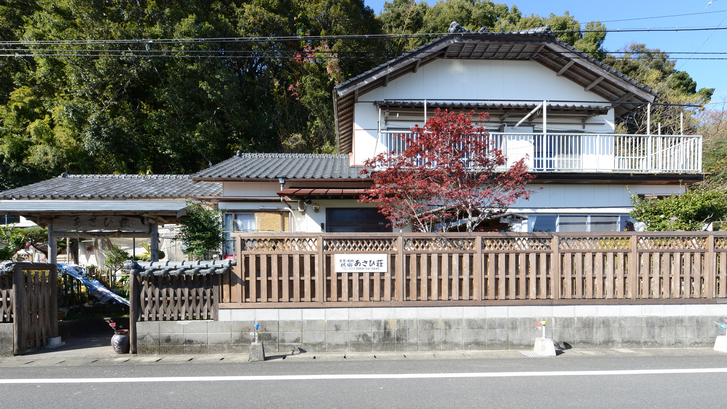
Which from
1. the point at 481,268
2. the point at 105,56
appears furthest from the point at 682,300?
the point at 105,56

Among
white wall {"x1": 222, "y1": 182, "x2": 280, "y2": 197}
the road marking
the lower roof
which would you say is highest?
white wall {"x1": 222, "y1": 182, "x2": 280, "y2": 197}

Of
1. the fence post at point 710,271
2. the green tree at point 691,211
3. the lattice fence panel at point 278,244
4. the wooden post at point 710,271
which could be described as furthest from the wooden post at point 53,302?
the green tree at point 691,211

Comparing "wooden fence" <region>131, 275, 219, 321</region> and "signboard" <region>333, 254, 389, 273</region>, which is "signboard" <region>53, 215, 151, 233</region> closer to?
"wooden fence" <region>131, 275, 219, 321</region>

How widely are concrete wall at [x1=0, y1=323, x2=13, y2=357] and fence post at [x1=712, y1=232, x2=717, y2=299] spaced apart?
1387cm

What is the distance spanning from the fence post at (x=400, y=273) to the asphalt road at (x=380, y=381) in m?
1.15

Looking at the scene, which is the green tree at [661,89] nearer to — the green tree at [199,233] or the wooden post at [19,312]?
the green tree at [199,233]

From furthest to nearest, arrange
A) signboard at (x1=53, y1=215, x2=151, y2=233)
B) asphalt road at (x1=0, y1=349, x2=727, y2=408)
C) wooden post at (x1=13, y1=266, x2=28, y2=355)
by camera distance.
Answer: signboard at (x1=53, y1=215, x2=151, y2=233), wooden post at (x1=13, y1=266, x2=28, y2=355), asphalt road at (x1=0, y1=349, x2=727, y2=408)

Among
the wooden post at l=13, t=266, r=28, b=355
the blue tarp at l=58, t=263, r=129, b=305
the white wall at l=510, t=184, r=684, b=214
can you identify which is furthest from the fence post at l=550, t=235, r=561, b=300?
the wooden post at l=13, t=266, r=28, b=355

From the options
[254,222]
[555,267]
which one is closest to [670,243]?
[555,267]

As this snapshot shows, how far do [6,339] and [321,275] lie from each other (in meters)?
6.14

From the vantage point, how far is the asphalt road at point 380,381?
16.6 feet

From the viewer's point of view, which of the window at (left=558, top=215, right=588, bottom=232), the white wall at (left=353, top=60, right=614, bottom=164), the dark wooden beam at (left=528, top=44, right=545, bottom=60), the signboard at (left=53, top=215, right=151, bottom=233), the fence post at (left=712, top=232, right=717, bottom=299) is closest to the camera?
the fence post at (left=712, top=232, right=717, bottom=299)

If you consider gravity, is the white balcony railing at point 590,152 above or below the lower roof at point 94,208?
above

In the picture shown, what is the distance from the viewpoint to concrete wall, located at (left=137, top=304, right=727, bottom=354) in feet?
24.6
